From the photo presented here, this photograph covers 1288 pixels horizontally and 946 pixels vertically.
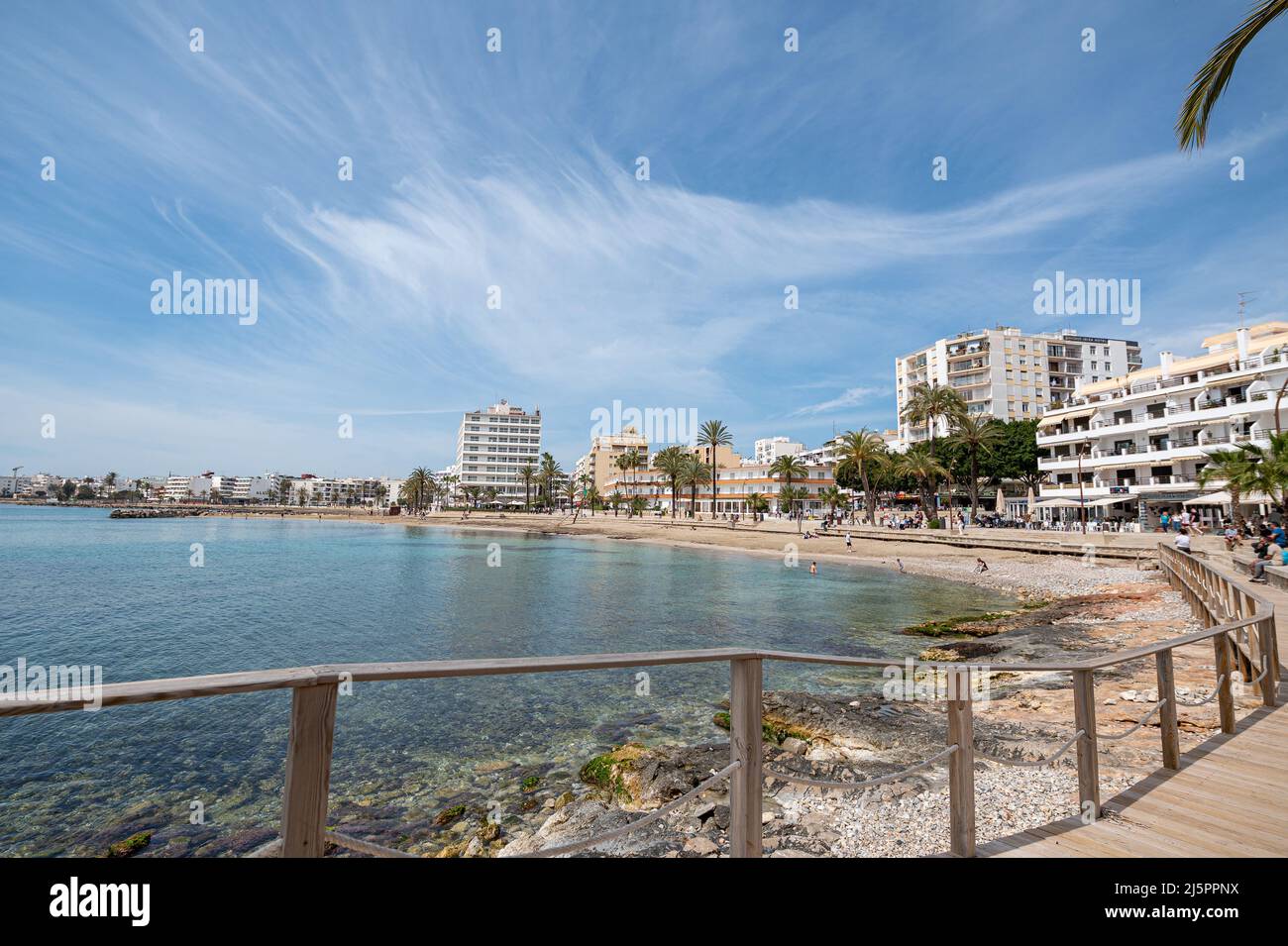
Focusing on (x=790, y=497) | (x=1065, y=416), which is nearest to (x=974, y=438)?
(x=1065, y=416)

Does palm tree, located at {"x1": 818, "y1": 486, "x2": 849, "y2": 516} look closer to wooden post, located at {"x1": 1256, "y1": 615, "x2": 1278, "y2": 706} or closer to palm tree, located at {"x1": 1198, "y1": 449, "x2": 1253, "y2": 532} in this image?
palm tree, located at {"x1": 1198, "y1": 449, "x2": 1253, "y2": 532}

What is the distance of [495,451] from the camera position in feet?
539

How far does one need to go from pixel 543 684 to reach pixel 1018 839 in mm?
14173

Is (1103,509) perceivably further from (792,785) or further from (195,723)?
(195,723)

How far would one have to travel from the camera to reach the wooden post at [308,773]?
215 centimetres

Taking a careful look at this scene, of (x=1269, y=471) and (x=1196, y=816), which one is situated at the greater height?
(x=1269, y=471)

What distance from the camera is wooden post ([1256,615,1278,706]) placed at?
784cm

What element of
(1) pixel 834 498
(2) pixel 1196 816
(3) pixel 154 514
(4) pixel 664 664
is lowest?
(3) pixel 154 514

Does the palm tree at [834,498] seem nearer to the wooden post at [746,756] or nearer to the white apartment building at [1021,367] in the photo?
the white apartment building at [1021,367]

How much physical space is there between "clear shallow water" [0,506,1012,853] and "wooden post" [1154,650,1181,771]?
26.1 ft

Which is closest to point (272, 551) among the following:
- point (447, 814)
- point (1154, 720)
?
point (447, 814)

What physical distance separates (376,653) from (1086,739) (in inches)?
821

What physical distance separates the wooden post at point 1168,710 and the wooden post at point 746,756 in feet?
14.1

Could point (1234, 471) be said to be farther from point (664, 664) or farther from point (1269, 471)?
point (664, 664)
